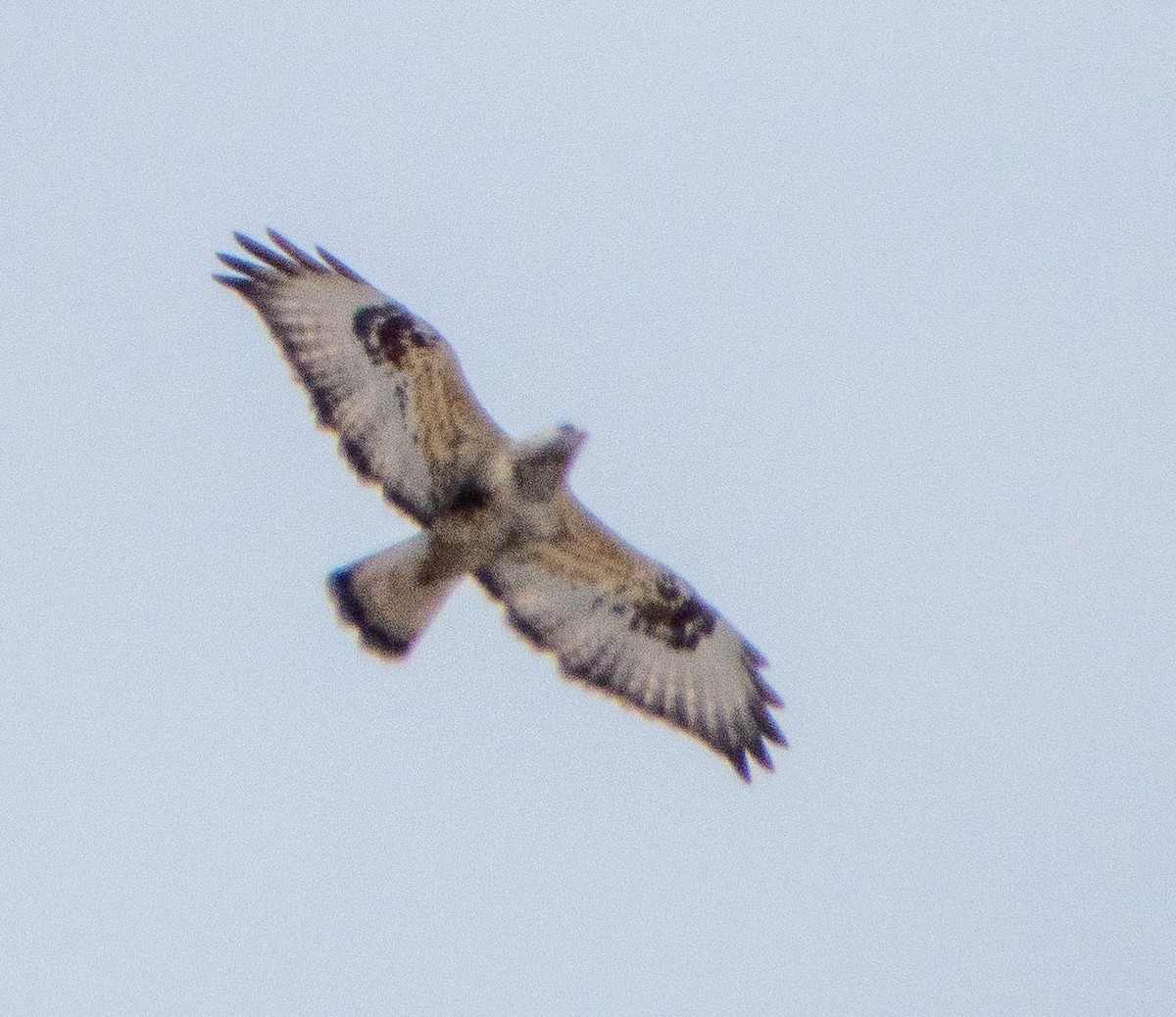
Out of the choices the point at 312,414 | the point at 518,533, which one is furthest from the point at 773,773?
the point at 312,414

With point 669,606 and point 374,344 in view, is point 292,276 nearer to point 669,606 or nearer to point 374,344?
point 374,344

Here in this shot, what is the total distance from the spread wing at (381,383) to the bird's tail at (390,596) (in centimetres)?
26

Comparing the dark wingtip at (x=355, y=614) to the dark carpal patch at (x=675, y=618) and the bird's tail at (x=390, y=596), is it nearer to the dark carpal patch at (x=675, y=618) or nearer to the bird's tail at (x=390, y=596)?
the bird's tail at (x=390, y=596)

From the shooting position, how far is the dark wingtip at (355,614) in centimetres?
1143

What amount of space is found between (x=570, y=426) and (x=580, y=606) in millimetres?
1187

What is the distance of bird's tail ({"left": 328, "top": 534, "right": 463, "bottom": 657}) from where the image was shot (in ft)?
36.9

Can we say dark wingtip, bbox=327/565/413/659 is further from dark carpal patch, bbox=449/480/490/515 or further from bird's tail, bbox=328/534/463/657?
dark carpal patch, bbox=449/480/490/515

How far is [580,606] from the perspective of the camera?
11.8 m

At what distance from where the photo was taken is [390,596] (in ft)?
37.3

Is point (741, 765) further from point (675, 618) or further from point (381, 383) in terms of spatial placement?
point (381, 383)

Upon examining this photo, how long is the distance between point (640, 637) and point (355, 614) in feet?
4.54

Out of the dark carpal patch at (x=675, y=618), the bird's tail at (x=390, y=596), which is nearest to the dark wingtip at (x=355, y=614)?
the bird's tail at (x=390, y=596)

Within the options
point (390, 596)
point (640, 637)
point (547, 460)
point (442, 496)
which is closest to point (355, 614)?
point (390, 596)

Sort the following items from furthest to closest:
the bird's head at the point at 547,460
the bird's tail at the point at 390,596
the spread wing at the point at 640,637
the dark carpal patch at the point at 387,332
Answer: the spread wing at the point at 640,637
the bird's tail at the point at 390,596
the dark carpal patch at the point at 387,332
the bird's head at the point at 547,460
